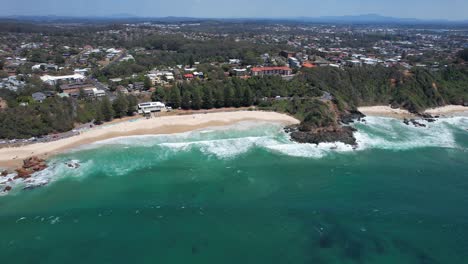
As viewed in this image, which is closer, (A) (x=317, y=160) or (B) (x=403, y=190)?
(B) (x=403, y=190)

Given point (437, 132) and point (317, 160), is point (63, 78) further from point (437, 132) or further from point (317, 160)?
point (437, 132)

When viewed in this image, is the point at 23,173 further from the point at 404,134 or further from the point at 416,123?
the point at 416,123

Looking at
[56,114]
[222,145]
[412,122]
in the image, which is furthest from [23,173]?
[412,122]

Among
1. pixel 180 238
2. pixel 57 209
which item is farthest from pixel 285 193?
pixel 57 209

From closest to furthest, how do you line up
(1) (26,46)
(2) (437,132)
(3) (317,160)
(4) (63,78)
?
Answer: (3) (317,160) < (2) (437,132) < (4) (63,78) < (1) (26,46)

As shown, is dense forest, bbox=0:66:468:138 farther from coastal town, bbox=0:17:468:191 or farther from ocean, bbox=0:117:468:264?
ocean, bbox=0:117:468:264

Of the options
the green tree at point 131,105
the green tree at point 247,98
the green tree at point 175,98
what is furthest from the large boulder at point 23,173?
the green tree at point 247,98

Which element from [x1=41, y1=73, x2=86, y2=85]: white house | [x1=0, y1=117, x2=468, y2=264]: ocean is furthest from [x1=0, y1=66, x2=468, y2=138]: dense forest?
[x1=41, y1=73, x2=86, y2=85]: white house
